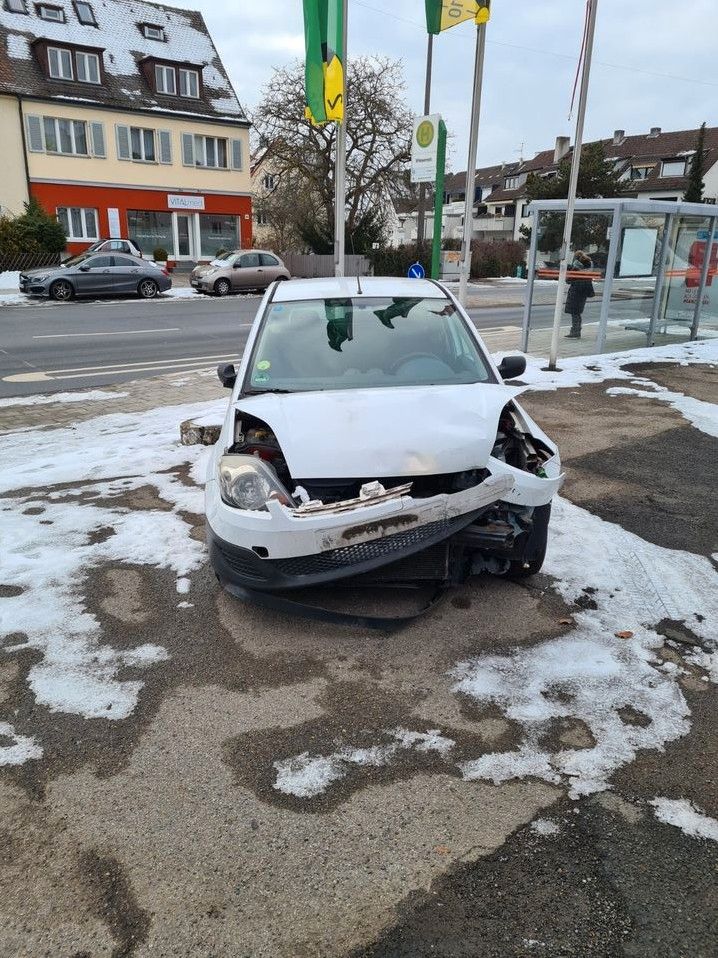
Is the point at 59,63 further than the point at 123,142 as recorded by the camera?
No

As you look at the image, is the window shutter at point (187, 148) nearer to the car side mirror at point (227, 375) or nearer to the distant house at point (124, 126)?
the distant house at point (124, 126)

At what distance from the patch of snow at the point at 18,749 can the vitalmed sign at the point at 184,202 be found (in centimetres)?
4013

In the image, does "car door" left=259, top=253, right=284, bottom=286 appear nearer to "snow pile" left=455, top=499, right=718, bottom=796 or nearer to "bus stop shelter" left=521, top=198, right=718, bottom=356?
"bus stop shelter" left=521, top=198, right=718, bottom=356

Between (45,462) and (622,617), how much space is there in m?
5.36

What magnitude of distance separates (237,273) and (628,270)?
59.2 ft

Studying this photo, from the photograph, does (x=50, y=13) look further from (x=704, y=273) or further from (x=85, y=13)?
(x=704, y=273)

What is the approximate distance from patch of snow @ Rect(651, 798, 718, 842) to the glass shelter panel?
10691 mm

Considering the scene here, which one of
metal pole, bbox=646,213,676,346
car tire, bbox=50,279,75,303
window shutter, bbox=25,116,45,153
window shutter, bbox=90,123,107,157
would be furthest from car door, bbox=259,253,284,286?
metal pole, bbox=646,213,676,346

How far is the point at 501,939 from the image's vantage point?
2.18m

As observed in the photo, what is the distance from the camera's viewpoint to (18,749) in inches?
118

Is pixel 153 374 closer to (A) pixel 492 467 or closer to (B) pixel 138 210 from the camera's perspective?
(A) pixel 492 467

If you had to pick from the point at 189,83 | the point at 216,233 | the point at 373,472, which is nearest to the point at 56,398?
the point at 373,472

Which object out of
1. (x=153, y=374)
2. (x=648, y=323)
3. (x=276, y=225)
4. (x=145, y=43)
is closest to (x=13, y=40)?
(x=145, y=43)

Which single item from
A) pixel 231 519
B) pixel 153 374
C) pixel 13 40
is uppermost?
pixel 13 40
